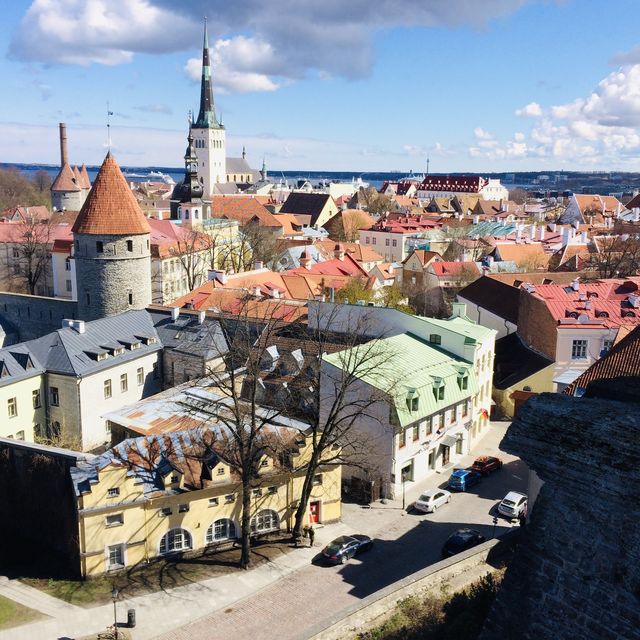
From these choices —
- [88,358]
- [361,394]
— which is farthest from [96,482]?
[88,358]

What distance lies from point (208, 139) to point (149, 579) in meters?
105

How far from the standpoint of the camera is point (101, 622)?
17344 millimetres

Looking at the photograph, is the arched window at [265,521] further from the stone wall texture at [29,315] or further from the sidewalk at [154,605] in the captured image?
the stone wall texture at [29,315]

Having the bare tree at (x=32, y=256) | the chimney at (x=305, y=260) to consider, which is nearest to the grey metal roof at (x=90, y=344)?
the chimney at (x=305, y=260)

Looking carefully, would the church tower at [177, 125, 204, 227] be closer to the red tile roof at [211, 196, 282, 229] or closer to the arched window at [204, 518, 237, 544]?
the red tile roof at [211, 196, 282, 229]

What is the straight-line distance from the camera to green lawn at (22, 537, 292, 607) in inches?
733

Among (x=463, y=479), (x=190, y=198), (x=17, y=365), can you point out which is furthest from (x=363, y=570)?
(x=190, y=198)

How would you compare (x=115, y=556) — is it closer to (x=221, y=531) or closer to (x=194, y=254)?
(x=221, y=531)

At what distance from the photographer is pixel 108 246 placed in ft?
114

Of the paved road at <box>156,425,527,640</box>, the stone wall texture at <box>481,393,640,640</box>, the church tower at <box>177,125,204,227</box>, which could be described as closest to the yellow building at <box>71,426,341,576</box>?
the paved road at <box>156,425,527,640</box>

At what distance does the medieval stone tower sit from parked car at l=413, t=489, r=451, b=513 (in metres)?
18.9

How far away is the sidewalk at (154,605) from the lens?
17.0 m

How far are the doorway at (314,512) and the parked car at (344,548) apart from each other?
1655 millimetres

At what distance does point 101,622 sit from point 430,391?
43.2 feet
